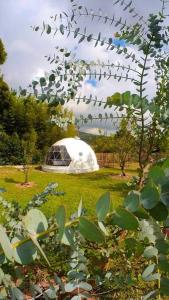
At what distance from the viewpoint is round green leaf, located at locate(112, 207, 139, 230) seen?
52 centimetres

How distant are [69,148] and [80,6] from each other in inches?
1026

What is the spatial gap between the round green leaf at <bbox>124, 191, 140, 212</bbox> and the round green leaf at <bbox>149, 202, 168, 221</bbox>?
33 millimetres

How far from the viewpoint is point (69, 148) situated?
27797 mm

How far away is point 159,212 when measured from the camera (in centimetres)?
55

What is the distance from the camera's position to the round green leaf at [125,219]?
52 cm

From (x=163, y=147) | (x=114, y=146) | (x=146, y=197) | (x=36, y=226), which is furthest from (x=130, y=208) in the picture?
(x=114, y=146)

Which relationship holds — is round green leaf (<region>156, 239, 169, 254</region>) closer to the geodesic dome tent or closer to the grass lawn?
the grass lawn

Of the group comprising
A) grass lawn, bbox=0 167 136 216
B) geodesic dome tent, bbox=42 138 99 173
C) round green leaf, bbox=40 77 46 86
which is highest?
round green leaf, bbox=40 77 46 86

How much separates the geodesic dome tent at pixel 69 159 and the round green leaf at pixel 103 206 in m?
24.9

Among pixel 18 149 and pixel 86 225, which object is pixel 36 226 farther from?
pixel 18 149

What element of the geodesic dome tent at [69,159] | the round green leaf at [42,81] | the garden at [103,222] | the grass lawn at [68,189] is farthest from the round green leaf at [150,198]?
the geodesic dome tent at [69,159]

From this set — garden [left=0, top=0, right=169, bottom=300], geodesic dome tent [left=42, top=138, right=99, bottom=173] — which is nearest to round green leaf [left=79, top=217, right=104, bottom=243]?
garden [left=0, top=0, right=169, bottom=300]

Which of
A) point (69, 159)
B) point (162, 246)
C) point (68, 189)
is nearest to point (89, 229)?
point (162, 246)

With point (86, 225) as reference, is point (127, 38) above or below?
above
